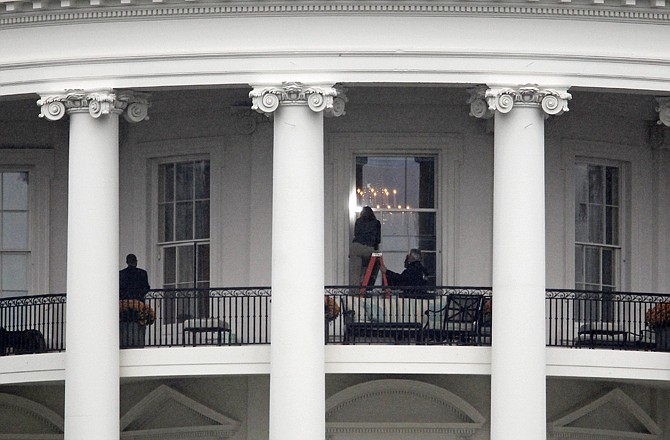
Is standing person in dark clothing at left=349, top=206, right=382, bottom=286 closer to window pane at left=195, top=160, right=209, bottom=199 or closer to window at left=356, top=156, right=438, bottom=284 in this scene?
window at left=356, top=156, right=438, bottom=284

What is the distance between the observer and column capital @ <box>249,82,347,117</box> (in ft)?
103

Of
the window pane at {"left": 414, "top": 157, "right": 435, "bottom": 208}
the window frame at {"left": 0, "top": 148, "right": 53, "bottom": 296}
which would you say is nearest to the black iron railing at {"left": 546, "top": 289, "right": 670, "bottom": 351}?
the window pane at {"left": 414, "top": 157, "right": 435, "bottom": 208}

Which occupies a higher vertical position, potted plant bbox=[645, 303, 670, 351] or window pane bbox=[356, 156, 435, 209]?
window pane bbox=[356, 156, 435, 209]

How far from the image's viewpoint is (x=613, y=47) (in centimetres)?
3172

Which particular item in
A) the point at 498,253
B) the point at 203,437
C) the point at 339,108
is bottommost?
Answer: the point at 203,437

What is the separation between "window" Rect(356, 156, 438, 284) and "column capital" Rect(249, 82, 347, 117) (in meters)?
4.05

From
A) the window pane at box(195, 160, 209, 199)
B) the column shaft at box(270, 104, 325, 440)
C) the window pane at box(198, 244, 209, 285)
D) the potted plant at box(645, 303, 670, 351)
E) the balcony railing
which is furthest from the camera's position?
the window pane at box(195, 160, 209, 199)

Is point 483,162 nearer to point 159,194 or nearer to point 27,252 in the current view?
point 159,194

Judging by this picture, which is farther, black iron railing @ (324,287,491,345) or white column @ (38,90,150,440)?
black iron railing @ (324,287,491,345)

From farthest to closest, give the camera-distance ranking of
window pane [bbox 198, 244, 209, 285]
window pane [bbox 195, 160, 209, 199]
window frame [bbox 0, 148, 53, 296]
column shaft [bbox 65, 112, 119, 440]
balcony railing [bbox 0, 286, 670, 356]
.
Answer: window frame [bbox 0, 148, 53, 296]
window pane [bbox 195, 160, 209, 199]
window pane [bbox 198, 244, 209, 285]
balcony railing [bbox 0, 286, 670, 356]
column shaft [bbox 65, 112, 119, 440]

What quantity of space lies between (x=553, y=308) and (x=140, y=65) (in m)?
7.83

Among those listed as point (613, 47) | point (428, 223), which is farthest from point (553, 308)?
point (613, 47)

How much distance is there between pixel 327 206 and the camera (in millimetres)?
35125

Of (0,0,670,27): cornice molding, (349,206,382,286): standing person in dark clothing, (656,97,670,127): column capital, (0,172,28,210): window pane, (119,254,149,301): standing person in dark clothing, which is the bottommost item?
(119,254,149,301): standing person in dark clothing
